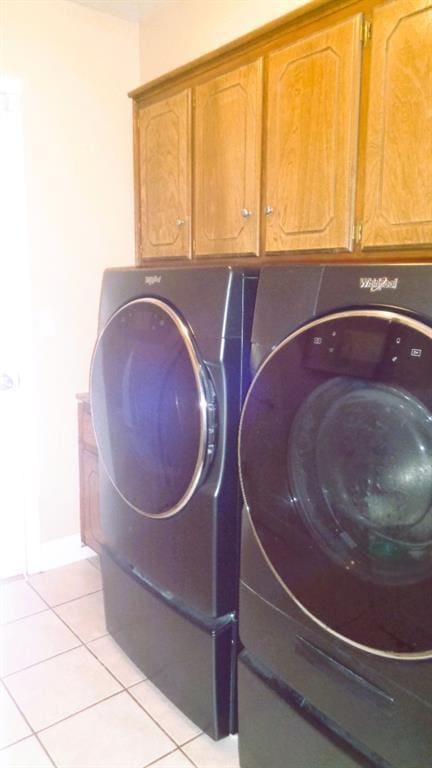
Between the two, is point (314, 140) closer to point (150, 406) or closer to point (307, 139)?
point (307, 139)

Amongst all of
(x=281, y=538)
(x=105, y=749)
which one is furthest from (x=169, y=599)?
(x=281, y=538)

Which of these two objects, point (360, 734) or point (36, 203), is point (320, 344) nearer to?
point (360, 734)

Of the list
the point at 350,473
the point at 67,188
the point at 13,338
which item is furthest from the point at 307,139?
the point at 13,338

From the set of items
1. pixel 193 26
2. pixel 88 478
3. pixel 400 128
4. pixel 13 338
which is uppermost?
pixel 193 26

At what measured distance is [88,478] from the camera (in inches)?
96.8

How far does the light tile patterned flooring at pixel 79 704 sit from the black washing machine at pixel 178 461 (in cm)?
9

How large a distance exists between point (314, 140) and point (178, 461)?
948 mm

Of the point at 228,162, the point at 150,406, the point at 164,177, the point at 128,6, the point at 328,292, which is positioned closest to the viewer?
the point at 328,292

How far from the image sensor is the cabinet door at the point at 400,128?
1.29 m

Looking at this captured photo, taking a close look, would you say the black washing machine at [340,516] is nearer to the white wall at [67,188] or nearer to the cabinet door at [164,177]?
the cabinet door at [164,177]

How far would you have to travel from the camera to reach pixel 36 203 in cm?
237

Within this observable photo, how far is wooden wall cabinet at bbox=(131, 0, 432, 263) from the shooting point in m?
1.34

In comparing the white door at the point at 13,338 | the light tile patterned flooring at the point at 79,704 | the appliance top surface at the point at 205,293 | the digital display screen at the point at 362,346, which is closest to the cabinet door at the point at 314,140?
the appliance top surface at the point at 205,293

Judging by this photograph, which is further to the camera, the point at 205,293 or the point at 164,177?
the point at 164,177
